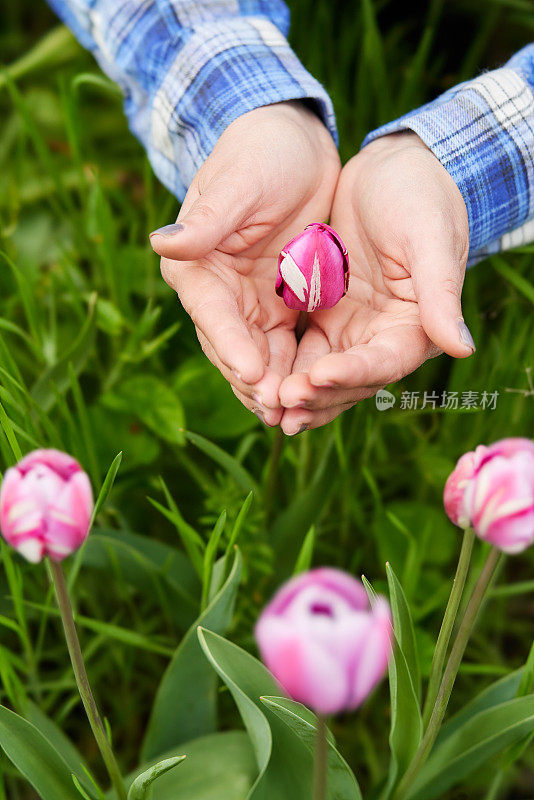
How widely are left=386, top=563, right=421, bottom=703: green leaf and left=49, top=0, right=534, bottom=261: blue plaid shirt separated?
450mm

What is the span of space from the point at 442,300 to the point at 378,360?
75mm

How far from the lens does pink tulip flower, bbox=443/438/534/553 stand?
0.38 metres

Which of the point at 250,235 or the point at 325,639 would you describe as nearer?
the point at 325,639

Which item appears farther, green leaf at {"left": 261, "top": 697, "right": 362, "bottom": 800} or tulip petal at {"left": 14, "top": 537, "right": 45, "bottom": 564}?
green leaf at {"left": 261, "top": 697, "right": 362, "bottom": 800}

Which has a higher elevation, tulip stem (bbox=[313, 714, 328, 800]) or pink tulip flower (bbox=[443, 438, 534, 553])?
pink tulip flower (bbox=[443, 438, 534, 553])

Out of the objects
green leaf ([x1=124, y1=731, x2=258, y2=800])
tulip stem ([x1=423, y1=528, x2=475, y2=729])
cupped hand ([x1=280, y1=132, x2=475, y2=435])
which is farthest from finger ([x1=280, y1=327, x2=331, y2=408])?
green leaf ([x1=124, y1=731, x2=258, y2=800])

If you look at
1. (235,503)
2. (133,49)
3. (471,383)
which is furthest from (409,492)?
(133,49)

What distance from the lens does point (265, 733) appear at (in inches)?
21.7

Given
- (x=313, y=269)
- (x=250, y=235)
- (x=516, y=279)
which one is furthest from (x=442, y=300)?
(x=516, y=279)

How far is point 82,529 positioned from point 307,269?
12.3 inches

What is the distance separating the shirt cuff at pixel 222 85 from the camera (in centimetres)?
87

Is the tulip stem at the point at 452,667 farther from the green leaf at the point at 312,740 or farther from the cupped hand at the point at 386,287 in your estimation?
the cupped hand at the point at 386,287

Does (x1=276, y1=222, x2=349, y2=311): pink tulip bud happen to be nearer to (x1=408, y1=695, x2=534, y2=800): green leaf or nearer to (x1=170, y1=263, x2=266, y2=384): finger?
(x1=170, y1=263, x2=266, y2=384): finger

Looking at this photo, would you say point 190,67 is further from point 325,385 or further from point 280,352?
point 325,385
